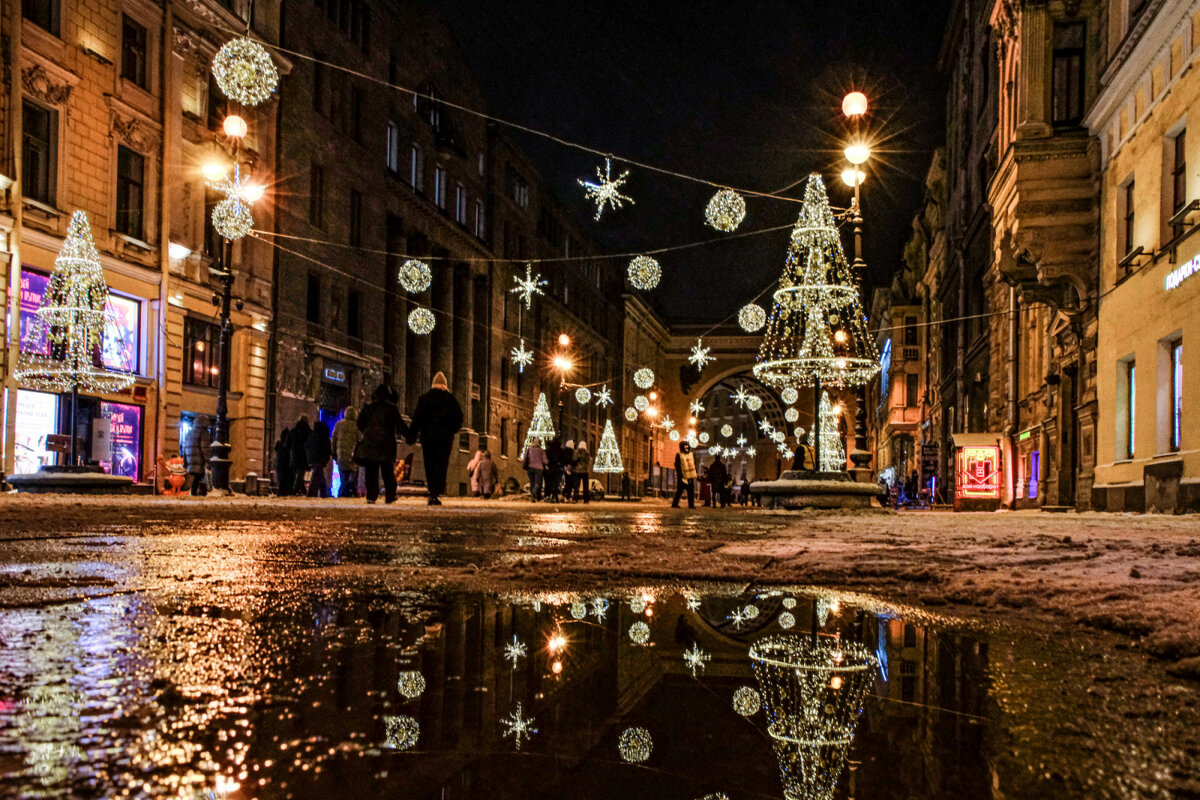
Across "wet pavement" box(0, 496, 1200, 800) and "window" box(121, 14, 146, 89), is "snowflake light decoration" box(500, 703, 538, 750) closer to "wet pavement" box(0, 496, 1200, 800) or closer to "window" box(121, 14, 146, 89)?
"wet pavement" box(0, 496, 1200, 800)

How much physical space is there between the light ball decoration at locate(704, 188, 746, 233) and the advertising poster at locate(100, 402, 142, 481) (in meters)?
13.9

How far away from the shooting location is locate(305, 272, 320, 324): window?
30.5 meters

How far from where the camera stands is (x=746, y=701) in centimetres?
143

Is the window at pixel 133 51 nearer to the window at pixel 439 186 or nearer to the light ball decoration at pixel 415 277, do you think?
the light ball decoration at pixel 415 277

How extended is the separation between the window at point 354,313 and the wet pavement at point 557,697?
101 feet

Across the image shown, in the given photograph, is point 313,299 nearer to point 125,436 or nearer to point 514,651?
point 125,436

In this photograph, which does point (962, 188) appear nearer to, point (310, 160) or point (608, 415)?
point (310, 160)

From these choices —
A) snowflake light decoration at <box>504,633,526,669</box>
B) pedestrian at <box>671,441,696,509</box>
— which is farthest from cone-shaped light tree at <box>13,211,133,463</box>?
snowflake light decoration at <box>504,633,526,669</box>

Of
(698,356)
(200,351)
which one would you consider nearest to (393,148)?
(200,351)

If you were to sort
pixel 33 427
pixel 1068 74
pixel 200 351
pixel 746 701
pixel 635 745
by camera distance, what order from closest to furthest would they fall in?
pixel 635 745 → pixel 746 701 → pixel 33 427 → pixel 1068 74 → pixel 200 351

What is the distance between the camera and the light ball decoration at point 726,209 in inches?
742

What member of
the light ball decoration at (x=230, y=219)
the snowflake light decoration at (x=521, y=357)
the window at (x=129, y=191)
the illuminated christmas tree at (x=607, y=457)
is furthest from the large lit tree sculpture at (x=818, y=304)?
the illuminated christmas tree at (x=607, y=457)

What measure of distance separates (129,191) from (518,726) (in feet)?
83.9

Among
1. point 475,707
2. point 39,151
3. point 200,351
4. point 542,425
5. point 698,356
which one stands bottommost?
point 475,707
